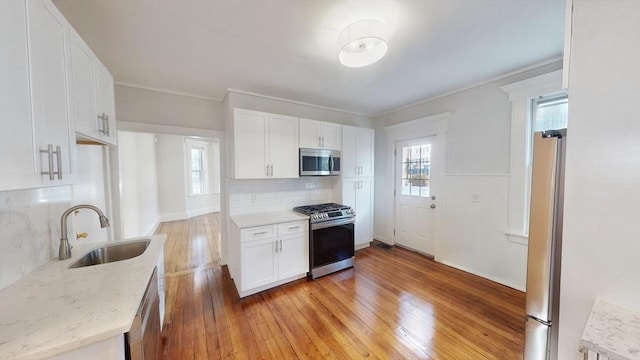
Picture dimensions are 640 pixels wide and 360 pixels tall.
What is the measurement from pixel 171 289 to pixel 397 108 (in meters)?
4.39

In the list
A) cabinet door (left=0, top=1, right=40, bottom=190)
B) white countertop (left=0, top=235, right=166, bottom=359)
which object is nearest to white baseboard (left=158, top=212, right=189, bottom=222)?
white countertop (left=0, top=235, right=166, bottom=359)

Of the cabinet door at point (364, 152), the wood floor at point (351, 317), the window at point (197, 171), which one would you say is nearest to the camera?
the wood floor at point (351, 317)

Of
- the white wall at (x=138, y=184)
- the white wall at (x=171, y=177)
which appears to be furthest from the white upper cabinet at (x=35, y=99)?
the white wall at (x=171, y=177)

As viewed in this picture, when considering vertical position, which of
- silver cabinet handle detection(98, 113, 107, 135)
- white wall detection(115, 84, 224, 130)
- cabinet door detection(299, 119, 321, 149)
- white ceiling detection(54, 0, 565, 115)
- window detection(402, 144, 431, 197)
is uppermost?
white ceiling detection(54, 0, 565, 115)

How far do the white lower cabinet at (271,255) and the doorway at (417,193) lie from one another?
1.99 m

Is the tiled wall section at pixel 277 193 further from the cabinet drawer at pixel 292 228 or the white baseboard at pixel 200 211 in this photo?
the white baseboard at pixel 200 211

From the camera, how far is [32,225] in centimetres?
138

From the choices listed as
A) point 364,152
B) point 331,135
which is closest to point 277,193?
point 331,135

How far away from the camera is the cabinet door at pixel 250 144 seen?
2.80 metres

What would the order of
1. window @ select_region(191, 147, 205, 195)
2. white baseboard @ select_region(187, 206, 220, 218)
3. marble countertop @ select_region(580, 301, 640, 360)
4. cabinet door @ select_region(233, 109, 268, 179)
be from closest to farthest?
marble countertop @ select_region(580, 301, 640, 360) < cabinet door @ select_region(233, 109, 268, 179) < white baseboard @ select_region(187, 206, 220, 218) < window @ select_region(191, 147, 205, 195)

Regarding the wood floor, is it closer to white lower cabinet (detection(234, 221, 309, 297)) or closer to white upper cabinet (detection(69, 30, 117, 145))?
white lower cabinet (detection(234, 221, 309, 297))

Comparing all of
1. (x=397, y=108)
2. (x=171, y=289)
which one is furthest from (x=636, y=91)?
(x=171, y=289)

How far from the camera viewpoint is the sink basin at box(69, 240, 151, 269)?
1.72m

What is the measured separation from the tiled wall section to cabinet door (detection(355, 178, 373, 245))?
42 cm
